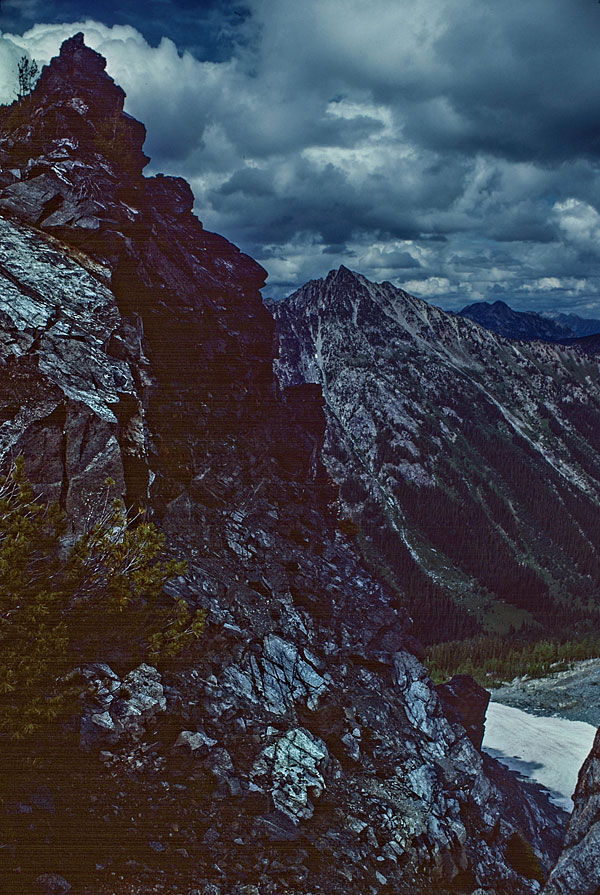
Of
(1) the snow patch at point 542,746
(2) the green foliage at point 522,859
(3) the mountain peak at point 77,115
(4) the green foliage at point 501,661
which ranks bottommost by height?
(1) the snow patch at point 542,746

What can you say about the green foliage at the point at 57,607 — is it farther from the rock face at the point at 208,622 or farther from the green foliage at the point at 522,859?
the green foliage at the point at 522,859

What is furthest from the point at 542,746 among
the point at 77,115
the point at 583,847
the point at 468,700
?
the point at 77,115

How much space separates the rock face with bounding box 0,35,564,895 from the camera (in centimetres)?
2117

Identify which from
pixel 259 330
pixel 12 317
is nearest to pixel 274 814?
pixel 12 317

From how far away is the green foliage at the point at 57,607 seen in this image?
18.0 m

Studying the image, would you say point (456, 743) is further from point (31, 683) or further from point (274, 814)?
point (31, 683)

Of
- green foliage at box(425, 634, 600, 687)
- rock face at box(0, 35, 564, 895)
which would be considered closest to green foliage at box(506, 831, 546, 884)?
rock face at box(0, 35, 564, 895)

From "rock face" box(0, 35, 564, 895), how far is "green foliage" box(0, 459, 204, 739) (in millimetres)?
1889

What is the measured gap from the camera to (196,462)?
41.3 meters

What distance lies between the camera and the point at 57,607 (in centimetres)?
1972

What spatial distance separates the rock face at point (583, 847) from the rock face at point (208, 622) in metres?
4.57

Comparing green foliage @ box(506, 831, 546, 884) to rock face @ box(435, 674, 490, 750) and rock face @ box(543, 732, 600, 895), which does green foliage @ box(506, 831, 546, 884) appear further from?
rock face @ box(435, 674, 490, 750)

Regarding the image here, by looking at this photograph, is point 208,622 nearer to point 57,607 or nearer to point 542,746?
point 57,607

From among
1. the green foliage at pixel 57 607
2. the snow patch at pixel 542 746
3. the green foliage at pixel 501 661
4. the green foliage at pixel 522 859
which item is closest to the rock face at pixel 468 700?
the green foliage at pixel 522 859
